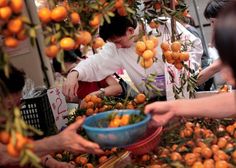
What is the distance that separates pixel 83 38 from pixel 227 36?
0.53m

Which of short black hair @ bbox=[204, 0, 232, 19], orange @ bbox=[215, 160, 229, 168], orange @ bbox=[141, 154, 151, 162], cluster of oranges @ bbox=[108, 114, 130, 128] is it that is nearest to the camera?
cluster of oranges @ bbox=[108, 114, 130, 128]

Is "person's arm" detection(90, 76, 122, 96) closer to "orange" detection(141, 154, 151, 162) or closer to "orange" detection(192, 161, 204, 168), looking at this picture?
"orange" detection(141, 154, 151, 162)

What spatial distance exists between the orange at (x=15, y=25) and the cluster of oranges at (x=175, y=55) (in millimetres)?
1168

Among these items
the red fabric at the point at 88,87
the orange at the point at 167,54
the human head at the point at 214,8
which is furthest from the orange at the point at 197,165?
the human head at the point at 214,8

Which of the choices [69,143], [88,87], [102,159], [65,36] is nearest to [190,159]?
[102,159]

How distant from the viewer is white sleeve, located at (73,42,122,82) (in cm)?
265

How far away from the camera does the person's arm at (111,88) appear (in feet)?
8.77

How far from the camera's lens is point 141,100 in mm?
2186

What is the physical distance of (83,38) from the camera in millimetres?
1344

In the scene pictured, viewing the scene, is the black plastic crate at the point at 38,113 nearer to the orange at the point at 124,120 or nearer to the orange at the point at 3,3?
the orange at the point at 124,120

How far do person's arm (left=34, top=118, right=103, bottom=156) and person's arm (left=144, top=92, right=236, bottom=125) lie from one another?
1.16 ft

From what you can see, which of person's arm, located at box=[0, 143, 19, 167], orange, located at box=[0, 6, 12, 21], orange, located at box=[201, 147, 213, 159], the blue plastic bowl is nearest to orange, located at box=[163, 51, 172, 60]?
orange, located at box=[201, 147, 213, 159]

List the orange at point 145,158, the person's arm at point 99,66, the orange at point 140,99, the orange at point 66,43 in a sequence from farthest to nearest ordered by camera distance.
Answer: the person's arm at point 99,66
the orange at point 140,99
the orange at point 145,158
the orange at point 66,43

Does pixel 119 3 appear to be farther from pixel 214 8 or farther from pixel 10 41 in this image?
pixel 214 8
